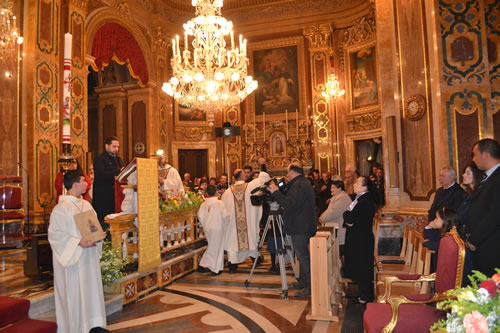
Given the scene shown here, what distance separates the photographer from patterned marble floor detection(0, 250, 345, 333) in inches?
160

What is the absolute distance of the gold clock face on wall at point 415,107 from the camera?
21.1 feet

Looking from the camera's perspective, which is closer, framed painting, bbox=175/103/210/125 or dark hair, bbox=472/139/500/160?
dark hair, bbox=472/139/500/160

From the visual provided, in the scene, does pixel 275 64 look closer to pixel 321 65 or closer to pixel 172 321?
pixel 321 65

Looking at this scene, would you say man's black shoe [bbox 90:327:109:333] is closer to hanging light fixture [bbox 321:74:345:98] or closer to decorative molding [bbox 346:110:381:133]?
hanging light fixture [bbox 321:74:345:98]

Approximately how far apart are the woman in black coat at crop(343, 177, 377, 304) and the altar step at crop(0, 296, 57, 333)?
11.2 feet

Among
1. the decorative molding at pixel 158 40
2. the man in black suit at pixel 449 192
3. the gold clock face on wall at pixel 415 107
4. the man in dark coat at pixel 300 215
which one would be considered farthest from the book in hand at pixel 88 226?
the decorative molding at pixel 158 40

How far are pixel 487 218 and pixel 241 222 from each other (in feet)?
15.1

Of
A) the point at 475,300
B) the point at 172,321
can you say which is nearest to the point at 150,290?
the point at 172,321

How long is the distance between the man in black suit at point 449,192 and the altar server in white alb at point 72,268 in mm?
3954

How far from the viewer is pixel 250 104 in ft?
51.6

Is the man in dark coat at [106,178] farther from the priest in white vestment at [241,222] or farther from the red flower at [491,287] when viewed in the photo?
the red flower at [491,287]

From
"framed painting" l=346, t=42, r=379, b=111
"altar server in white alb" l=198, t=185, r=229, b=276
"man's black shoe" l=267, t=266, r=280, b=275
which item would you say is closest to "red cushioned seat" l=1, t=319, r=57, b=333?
"altar server in white alb" l=198, t=185, r=229, b=276

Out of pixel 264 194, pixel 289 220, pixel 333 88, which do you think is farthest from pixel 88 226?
pixel 333 88

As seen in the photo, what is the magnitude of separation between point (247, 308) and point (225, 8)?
14199mm
